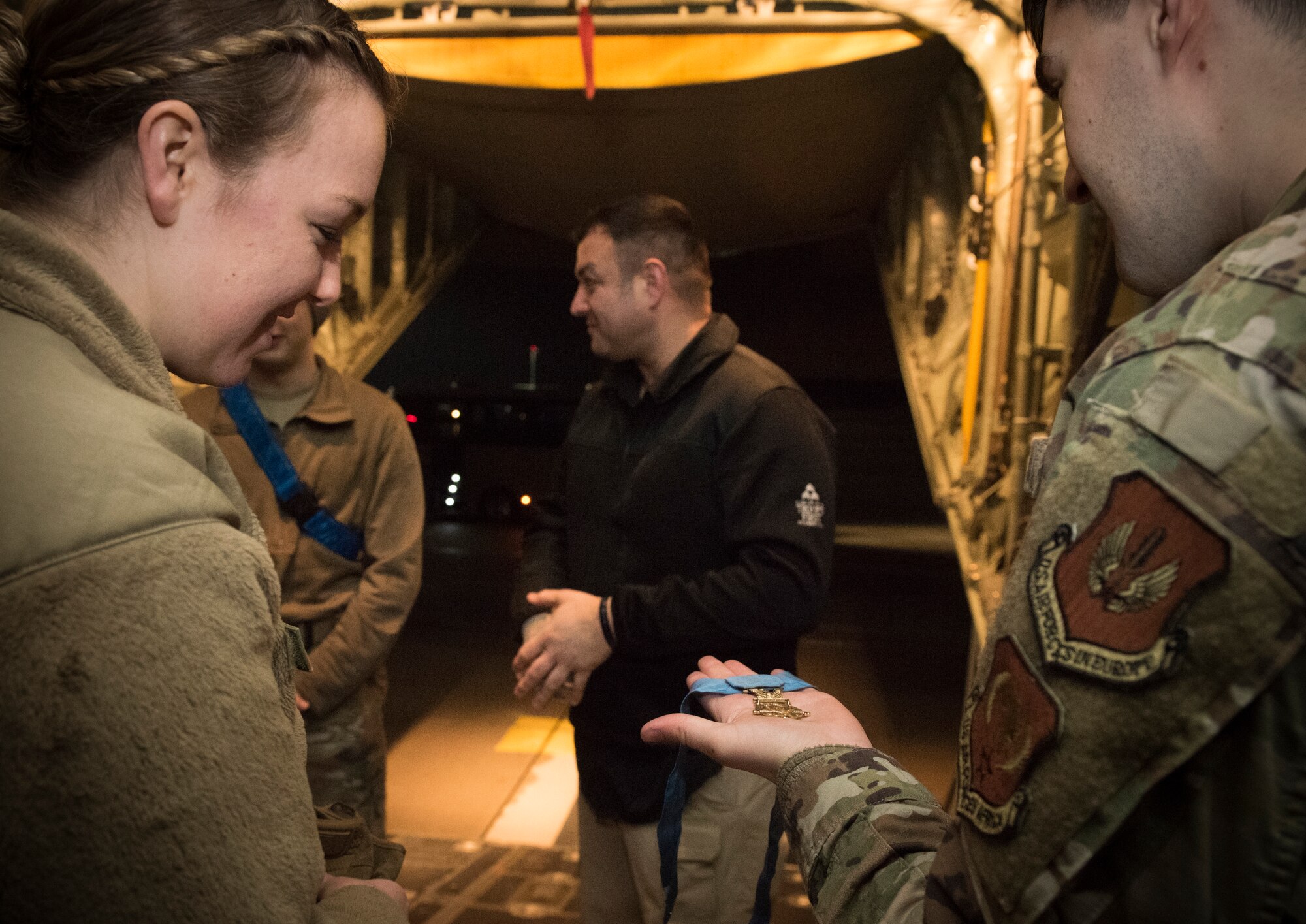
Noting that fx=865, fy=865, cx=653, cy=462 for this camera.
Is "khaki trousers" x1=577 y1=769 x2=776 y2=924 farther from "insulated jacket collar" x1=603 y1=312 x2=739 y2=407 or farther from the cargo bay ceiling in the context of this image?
the cargo bay ceiling

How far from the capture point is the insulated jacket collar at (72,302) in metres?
0.74

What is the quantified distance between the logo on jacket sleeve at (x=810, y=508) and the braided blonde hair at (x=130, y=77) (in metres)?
1.37

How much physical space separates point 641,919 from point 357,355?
12.1 feet

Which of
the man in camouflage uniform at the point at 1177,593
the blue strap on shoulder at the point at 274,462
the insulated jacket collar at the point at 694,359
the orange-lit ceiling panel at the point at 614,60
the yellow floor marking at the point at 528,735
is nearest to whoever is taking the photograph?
the man in camouflage uniform at the point at 1177,593

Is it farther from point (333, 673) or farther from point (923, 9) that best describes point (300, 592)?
point (923, 9)

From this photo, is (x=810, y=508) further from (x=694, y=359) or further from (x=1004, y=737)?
(x=1004, y=737)

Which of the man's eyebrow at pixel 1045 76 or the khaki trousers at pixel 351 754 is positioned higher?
the man's eyebrow at pixel 1045 76

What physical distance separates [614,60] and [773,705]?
4.19m

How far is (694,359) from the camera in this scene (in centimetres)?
217

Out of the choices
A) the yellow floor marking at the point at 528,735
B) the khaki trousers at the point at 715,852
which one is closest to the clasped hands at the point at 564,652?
the khaki trousers at the point at 715,852

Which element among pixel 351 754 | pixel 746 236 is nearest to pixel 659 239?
pixel 351 754

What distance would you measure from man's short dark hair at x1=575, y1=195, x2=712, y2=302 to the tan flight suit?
2.83 feet

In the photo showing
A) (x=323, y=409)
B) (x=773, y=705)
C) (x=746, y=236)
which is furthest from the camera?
(x=746, y=236)

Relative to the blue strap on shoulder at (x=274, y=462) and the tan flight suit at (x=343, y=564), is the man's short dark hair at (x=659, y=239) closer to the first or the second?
the tan flight suit at (x=343, y=564)
